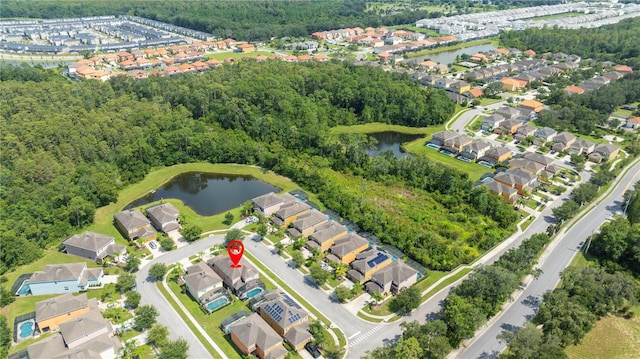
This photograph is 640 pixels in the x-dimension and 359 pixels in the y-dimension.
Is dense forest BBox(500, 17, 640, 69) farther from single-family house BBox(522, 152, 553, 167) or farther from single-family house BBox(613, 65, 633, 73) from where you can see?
single-family house BBox(522, 152, 553, 167)

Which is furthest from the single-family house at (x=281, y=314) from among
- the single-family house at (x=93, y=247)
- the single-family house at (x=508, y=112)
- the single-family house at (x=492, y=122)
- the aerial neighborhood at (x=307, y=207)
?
the single-family house at (x=508, y=112)

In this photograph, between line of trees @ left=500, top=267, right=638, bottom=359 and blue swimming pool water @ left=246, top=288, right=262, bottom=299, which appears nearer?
line of trees @ left=500, top=267, right=638, bottom=359

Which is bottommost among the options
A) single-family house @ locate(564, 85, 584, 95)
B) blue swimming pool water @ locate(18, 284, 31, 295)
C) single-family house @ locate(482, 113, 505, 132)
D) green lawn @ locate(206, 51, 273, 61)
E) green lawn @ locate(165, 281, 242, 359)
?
green lawn @ locate(165, 281, 242, 359)

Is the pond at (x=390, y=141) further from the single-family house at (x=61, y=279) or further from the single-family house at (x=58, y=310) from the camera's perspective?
the single-family house at (x=58, y=310)

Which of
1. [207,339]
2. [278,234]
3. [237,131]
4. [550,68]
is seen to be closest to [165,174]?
[237,131]

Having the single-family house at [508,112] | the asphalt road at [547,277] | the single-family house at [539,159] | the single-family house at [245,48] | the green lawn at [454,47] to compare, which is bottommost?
the asphalt road at [547,277]

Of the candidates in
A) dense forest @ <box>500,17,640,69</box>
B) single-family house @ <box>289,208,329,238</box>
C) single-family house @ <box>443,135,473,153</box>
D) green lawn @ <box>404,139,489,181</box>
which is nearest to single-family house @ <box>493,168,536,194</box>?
green lawn @ <box>404,139,489,181</box>
